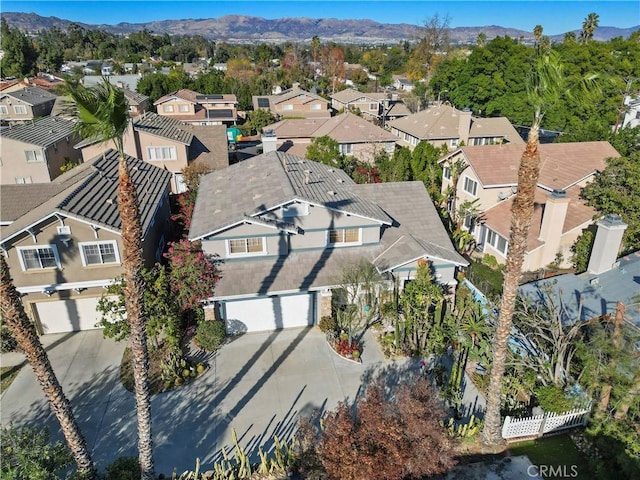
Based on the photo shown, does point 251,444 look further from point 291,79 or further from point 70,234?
point 291,79

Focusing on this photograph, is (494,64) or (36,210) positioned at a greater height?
(494,64)

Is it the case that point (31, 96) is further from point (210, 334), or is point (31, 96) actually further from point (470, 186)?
point (470, 186)

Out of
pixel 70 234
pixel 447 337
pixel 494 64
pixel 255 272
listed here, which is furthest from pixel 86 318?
pixel 494 64

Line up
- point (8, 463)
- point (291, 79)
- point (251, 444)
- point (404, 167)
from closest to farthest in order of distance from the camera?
point (8, 463) → point (251, 444) → point (404, 167) → point (291, 79)

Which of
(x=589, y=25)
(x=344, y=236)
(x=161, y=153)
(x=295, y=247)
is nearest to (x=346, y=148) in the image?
(x=161, y=153)

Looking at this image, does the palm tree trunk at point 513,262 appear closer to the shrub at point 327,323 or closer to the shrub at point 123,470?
the shrub at point 327,323

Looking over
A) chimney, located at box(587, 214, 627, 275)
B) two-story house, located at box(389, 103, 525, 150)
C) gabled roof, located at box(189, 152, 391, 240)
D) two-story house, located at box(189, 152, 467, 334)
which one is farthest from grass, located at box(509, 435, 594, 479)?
two-story house, located at box(389, 103, 525, 150)
